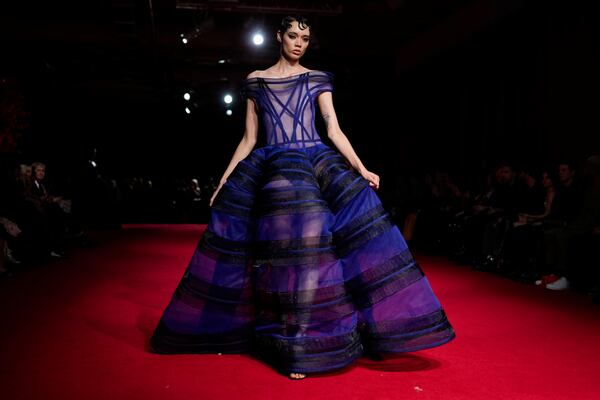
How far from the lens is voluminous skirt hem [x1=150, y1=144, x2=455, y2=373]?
2.33 m

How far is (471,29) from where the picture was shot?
8484mm

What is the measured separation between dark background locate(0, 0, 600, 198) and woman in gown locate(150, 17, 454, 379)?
179 inches

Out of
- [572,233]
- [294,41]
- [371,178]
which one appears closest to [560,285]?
[572,233]

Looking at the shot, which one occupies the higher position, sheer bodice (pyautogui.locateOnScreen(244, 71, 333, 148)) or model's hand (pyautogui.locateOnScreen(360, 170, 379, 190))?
sheer bodice (pyautogui.locateOnScreen(244, 71, 333, 148))

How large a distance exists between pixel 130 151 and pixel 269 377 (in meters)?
14.7

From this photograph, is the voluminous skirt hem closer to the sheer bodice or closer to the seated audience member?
the sheer bodice

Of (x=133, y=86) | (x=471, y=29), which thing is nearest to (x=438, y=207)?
(x=471, y=29)

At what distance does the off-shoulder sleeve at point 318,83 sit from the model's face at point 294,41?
0.37 ft

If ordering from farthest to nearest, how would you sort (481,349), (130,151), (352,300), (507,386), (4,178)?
1. (130,151)
2. (4,178)
3. (481,349)
4. (352,300)
5. (507,386)

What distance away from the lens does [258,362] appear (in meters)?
2.52

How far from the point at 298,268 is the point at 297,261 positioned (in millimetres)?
29

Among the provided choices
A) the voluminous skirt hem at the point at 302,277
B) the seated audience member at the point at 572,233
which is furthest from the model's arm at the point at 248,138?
the seated audience member at the point at 572,233

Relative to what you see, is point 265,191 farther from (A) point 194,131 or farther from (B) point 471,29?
(A) point 194,131

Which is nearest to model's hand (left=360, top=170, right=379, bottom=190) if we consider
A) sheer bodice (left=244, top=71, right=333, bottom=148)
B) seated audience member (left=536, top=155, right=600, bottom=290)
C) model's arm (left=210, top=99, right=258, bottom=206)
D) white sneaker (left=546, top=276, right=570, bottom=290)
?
sheer bodice (left=244, top=71, right=333, bottom=148)
